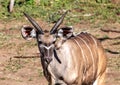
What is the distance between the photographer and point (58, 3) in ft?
58.0

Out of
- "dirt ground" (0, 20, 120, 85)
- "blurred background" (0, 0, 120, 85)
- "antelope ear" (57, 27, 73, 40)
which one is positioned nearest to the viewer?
"antelope ear" (57, 27, 73, 40)

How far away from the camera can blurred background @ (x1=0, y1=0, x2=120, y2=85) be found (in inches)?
409

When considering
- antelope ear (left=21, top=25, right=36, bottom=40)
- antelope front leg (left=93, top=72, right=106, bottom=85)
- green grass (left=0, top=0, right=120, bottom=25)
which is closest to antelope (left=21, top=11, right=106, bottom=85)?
antelope ear (left=21, top=25, right=36, bottom=40)

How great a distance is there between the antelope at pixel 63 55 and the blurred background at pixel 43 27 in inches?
87.3

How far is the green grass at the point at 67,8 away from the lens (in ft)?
52.5

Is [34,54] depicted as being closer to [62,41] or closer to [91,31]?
[91,31]

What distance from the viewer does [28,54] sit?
476 inches

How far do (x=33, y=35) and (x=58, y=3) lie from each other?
35.8 feet

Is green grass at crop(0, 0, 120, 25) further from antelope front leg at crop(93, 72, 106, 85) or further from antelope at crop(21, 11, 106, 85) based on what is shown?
antelope at crop(21, 11, 106, 85)

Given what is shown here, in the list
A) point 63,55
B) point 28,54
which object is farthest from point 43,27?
point 63,55

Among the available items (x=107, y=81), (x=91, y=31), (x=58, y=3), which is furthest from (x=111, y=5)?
(x=107, y=81)

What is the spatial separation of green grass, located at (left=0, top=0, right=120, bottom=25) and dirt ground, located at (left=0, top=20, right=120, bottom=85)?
555 millimetres

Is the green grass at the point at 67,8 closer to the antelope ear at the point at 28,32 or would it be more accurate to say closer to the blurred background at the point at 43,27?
the blurred background at the point at 43,27

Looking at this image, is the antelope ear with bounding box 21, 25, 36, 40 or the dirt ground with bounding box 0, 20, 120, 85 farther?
the dirt ground with bounding box 0, 20, 120, 85
